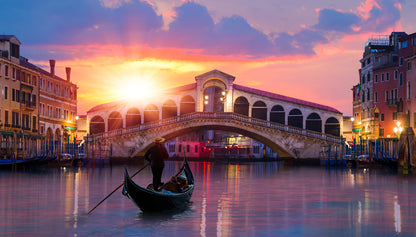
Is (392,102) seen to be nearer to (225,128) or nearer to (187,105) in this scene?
(225,128)

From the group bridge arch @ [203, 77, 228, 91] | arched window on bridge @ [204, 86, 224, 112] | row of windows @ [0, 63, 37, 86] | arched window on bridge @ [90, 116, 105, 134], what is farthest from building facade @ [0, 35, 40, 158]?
arched window on bridge @ [204, 86, 224, 112]

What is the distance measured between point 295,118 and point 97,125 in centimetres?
1601

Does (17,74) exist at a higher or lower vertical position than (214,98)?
higher

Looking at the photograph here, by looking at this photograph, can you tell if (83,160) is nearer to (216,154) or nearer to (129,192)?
(129,192)

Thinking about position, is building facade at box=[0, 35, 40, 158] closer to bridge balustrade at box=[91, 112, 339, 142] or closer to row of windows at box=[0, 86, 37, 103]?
row of windows at box=[0, 86, 37, 103]

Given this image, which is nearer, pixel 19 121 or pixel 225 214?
pixel 225 214

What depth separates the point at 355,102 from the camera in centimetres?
5956

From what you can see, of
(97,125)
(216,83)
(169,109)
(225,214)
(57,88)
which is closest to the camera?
(225,214)

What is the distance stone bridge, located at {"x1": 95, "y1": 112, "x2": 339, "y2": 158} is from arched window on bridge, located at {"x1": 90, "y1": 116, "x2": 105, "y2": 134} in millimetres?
2808

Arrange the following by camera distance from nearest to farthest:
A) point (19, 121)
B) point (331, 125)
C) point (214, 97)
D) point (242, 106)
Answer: point (19, 121) < point (242, 106) < point (331, 125) < point (214, 97)

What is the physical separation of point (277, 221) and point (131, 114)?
138 feet

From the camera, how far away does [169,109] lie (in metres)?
53.1

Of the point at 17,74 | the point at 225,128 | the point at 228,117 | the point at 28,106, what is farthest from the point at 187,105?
the point at 17,74

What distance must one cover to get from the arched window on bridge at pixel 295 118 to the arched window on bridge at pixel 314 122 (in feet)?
1.94
